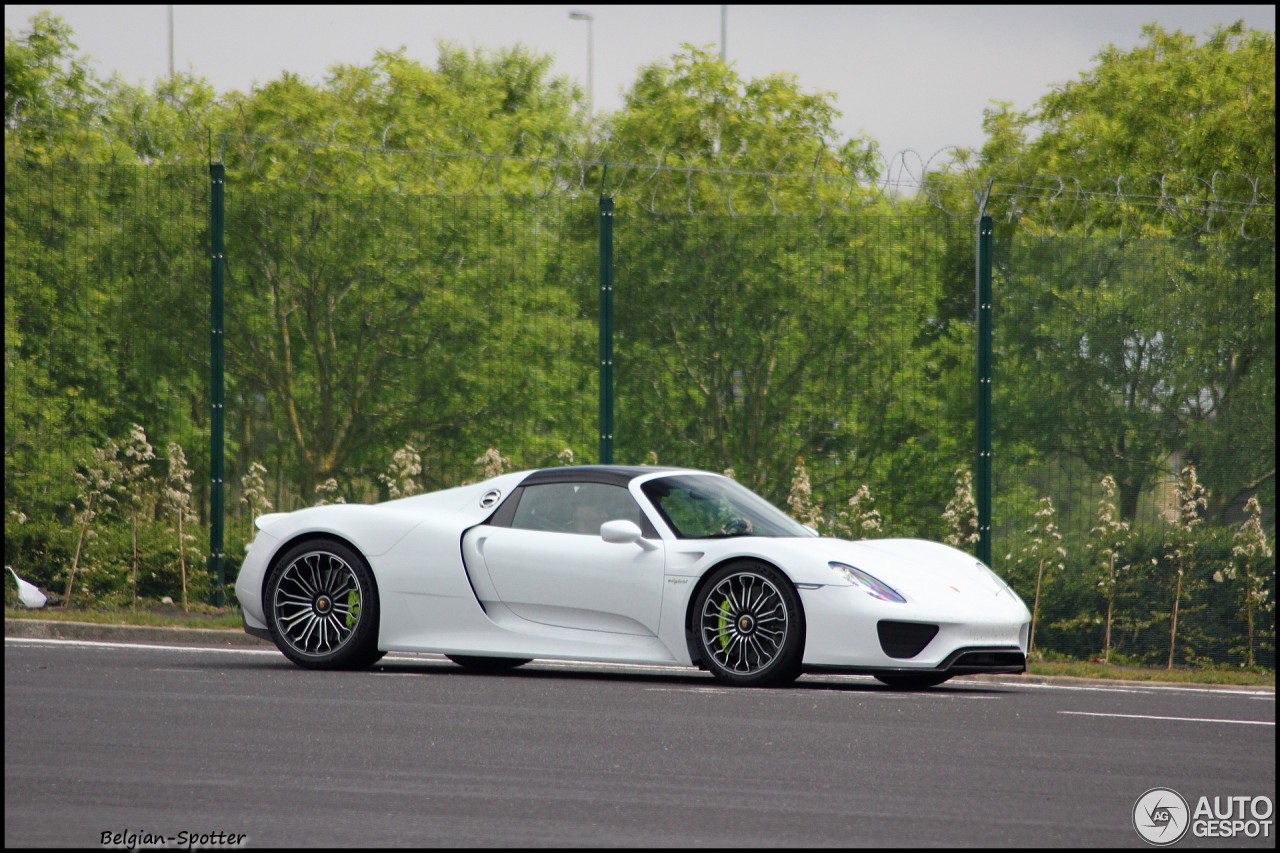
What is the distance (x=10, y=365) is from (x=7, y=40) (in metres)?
15.1

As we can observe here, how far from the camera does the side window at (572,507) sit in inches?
396

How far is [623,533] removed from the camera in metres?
9.62

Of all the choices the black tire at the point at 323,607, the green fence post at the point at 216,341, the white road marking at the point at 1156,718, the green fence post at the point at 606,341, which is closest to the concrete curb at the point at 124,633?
the green fence post at the point at 216,341

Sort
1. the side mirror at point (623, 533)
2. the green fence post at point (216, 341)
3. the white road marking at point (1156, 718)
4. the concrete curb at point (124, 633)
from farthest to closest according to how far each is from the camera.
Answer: the green fence post at point (216, 341) → the concrete curb at point (124, 633) → the side mirror at point (623, 533) → the white road marking at point (1156, 718)

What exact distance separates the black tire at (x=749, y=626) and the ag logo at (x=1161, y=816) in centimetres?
296

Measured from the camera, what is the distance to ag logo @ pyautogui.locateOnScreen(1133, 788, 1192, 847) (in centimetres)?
585

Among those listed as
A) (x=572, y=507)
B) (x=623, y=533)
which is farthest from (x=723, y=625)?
(x=572, y=507)

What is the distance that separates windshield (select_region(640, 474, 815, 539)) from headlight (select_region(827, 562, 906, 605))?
0.79 m

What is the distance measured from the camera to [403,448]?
45.3 feet

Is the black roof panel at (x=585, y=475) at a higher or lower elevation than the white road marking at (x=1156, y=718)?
higher

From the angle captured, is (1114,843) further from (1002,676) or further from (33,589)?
(33,589)

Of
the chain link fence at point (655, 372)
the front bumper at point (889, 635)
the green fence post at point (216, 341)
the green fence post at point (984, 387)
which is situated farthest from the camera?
the green fence post at point (216, 341)

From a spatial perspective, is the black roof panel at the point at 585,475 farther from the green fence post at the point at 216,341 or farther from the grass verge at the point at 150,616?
the green fence post at the point at 216,341

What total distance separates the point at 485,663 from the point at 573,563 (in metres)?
1.45
